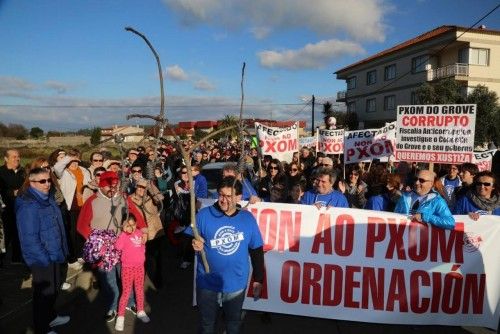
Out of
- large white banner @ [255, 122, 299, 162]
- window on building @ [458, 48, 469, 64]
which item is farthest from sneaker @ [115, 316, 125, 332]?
window on building @ [458, 48, 469, 64]

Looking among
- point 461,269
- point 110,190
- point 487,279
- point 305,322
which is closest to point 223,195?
point 110,190

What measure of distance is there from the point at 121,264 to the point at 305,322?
2278 millimetres

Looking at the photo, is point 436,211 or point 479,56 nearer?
point 436,211

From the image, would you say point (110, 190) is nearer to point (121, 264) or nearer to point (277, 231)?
point (121, 264)

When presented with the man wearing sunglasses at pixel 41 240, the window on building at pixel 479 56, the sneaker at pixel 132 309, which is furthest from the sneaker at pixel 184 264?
the window on building at pixel 479 56

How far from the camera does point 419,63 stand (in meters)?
35.2

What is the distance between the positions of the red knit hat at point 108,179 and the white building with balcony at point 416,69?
26.5 meters

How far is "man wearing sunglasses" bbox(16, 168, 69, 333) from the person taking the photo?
381 cm

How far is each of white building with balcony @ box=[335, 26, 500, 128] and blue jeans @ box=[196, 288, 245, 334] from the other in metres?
27.0

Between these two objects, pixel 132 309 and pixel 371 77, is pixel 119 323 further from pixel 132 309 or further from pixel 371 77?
pixel 371 77

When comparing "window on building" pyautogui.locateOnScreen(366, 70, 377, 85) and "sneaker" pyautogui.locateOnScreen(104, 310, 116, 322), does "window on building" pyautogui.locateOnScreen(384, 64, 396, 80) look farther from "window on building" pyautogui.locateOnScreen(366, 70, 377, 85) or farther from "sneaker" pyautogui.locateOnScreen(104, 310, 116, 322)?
"sneaker" pyautogui.locateOnScreen(104, 310, 116, 322)

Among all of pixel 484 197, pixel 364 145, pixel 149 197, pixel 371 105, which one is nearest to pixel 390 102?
pixel 371 105

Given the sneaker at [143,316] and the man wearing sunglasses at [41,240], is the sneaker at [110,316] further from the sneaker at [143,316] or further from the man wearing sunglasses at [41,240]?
the man wearing sunglasses at [41,240]

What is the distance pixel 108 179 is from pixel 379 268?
3.33 meters
